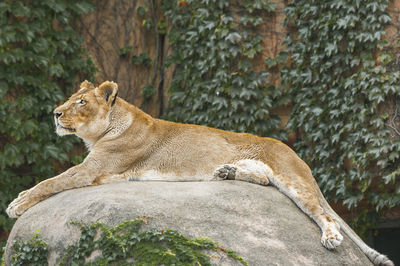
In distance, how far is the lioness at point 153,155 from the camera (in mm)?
4762

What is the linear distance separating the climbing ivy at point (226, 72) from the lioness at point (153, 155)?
7.38 feet

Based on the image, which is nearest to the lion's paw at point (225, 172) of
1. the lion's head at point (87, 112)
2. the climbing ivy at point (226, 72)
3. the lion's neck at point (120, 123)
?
Result: the lion's neck at point (120, 123)

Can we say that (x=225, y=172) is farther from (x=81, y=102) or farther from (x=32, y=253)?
(x=32, y=253)

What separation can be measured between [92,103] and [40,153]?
123 inches

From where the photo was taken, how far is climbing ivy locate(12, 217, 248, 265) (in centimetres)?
361

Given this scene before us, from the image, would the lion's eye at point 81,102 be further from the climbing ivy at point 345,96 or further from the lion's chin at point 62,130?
the climbing ivy at point 345,96

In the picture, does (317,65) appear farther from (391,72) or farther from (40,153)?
(40,153)

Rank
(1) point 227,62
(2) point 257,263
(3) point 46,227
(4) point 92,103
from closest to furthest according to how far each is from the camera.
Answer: (2) point 257,263 → (3) point 46,227 → (4) point 92,103 → (1) point 227,62

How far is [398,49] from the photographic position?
6.11 m

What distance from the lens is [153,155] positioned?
502 centimetres

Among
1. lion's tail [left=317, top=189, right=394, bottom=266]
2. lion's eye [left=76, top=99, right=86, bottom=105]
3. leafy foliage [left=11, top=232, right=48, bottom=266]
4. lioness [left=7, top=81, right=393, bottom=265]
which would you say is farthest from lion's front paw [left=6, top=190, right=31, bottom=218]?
lion's tail [left=317, top=189, right=394, bottom=266]

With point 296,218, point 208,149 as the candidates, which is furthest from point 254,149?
point 296,218

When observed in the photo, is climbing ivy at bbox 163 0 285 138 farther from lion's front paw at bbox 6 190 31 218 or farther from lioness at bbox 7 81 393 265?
lion's front paw at bbox 6 190 31 218

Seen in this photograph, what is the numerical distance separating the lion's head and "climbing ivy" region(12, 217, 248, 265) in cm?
126
